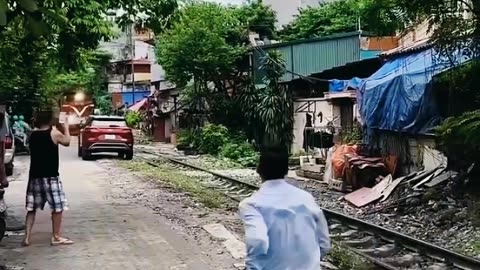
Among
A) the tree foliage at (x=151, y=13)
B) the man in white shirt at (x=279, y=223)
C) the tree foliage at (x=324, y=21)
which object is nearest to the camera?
the man in white shirt at (x=279, y=223)

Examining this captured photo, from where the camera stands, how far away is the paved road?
29.8 feet

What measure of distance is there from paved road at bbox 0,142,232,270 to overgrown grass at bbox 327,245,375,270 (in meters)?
1.67

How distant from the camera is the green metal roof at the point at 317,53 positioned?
95.2ft

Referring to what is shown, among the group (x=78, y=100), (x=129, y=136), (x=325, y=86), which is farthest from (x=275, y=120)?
(x=78, y=100)

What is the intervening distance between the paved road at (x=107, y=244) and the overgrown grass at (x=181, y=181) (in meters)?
1.91

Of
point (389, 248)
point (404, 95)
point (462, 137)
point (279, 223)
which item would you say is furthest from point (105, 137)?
point (279, 223)

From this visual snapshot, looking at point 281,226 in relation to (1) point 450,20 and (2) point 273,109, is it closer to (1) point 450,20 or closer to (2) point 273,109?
(1) point 450,20

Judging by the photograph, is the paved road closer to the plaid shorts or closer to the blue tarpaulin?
the plaid shorts

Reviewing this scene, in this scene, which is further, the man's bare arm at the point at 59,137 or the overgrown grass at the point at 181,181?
the overgrown grass at the point at 181,181

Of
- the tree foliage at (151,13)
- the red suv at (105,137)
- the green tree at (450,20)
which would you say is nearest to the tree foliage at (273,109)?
the red suv at (105,137)

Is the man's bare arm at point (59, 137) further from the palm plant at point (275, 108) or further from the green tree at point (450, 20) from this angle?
the palm plant at point (275, 108)

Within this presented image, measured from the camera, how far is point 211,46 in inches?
1410

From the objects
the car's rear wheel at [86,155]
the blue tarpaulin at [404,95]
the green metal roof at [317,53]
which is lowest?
the car's rear wheel at [86,155]

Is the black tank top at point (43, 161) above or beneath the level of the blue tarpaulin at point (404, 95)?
beneath
